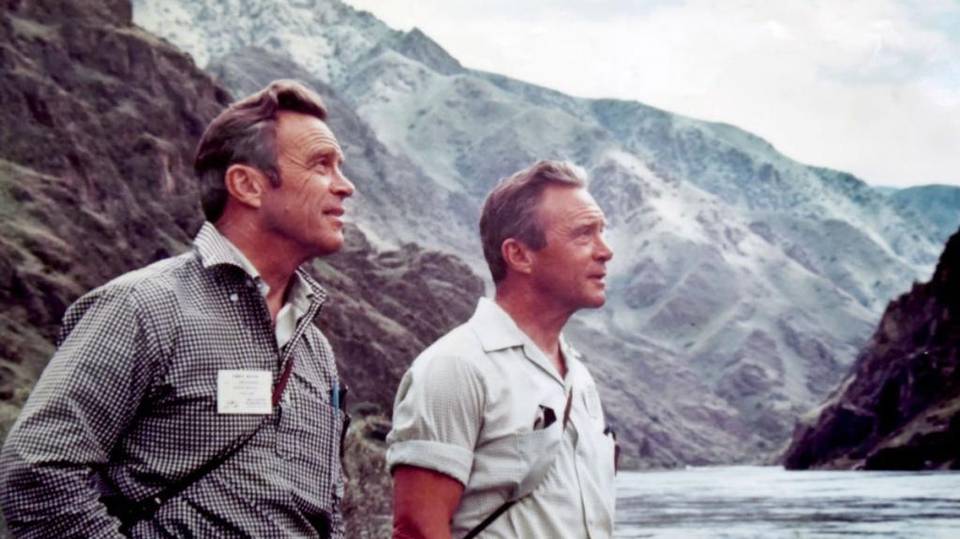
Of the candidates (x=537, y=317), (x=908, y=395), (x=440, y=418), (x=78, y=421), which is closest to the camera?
(x=78, y=421)

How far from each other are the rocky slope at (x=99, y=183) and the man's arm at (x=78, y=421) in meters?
80.7

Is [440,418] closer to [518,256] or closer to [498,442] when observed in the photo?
[498,442]

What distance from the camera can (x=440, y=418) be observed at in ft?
16.9

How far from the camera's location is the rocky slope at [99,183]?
102438 mm

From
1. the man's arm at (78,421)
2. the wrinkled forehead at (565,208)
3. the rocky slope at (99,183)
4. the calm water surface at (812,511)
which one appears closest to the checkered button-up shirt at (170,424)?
the man's arm at (78,421)

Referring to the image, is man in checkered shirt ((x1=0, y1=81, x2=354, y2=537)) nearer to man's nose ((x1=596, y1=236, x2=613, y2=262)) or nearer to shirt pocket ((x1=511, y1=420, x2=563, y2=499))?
shirt pocket ((x1=511, y1=420, x2=563, y2=499))

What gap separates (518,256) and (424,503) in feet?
4.38

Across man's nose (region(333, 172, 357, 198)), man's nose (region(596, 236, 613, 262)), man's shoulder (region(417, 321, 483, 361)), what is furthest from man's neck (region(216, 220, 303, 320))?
man's nose (region(596, 236, 613, 262))

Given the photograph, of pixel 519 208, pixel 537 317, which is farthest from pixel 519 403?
pixel 519 208

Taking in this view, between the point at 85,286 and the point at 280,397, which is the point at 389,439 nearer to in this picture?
the point at 280,397

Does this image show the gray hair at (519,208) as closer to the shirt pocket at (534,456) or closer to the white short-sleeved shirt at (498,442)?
the white short-sleeved shirt at (498,442)

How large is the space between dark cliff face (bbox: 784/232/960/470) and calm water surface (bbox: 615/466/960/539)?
13.1m

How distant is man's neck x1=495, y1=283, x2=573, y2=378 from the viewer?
5.77m

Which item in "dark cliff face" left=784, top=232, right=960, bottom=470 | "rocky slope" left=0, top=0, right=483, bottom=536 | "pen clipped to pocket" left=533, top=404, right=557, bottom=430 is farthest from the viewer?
"dark cliff face" left=784, top=232, right=960, bottom=470
